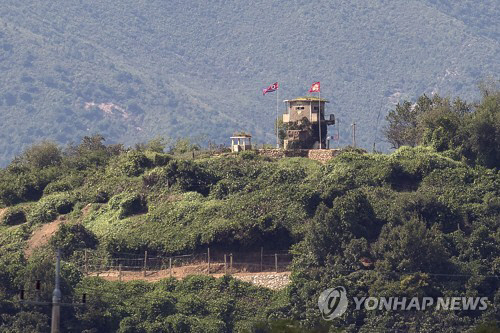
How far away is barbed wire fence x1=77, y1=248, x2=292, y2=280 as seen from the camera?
7962cm

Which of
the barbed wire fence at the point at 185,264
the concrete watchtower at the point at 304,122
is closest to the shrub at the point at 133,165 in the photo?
the concrete watchtower at the point at 304,122

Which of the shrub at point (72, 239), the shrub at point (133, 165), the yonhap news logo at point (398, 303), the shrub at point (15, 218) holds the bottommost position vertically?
the yonhap news logo at point (398, 303)

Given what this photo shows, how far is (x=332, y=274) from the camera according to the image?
252 ft

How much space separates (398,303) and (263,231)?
30.6 feet

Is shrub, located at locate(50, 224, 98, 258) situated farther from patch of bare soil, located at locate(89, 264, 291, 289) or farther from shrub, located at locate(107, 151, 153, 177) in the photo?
shrub, located at locate(107, 151, 153, 177)

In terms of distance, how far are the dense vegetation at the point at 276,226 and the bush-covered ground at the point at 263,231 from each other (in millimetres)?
83

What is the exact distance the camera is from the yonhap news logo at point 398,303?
2908 inches

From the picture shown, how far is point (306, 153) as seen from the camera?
9075 centimetres

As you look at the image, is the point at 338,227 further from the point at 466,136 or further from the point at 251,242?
the point at 466,136

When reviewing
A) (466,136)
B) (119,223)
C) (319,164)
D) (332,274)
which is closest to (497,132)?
(466,136)

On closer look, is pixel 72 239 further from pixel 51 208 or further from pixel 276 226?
pixel 276 226

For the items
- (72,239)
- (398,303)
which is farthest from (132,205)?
(398,303)

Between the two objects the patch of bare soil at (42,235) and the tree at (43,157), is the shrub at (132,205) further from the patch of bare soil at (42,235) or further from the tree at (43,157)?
the tree at (43,157)

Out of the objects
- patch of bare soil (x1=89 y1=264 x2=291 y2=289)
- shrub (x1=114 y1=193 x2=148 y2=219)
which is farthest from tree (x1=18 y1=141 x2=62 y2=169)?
patch of bare soil (x1=89 y1=264 x2=291 y2=289)
